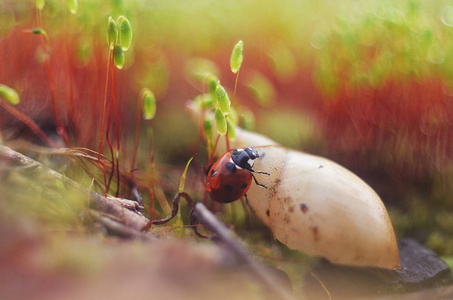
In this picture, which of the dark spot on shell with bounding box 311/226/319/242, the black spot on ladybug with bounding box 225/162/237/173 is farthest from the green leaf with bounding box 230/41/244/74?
the dark spot on shell with bounding box 311/226/319/242

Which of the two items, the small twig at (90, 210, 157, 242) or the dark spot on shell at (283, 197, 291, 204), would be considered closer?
the small twig at (90, 210, 157, 242)

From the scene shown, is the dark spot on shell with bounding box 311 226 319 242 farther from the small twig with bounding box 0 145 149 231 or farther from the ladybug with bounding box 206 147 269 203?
the small twig with bounding box 0 145 149 231

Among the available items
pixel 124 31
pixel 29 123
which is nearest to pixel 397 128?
pixel 124 31

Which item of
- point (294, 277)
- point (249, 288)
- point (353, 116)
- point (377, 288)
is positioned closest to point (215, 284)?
point (249, 288)

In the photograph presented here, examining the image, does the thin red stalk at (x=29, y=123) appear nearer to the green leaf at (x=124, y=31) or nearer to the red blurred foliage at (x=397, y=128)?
the green leaf at (x=124, y=31)

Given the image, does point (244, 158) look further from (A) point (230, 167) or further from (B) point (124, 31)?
(B) point (124, 31)

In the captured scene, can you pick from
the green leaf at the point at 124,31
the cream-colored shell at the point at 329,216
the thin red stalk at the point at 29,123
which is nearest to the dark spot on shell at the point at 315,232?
the cream-colored shell at the point at 329,216
